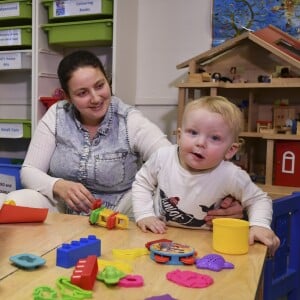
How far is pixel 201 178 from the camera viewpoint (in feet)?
3.42

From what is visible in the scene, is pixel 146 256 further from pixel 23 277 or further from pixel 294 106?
pixel 294 106

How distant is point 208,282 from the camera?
0.69 meters

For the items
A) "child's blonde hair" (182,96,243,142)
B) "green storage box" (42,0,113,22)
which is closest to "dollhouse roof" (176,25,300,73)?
"green storage box" (42,0,113,22)

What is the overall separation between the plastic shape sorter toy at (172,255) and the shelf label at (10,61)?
1623mm

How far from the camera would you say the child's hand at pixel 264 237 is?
92cm

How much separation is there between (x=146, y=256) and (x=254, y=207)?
0.32 meters

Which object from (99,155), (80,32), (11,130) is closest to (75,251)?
(99,155)

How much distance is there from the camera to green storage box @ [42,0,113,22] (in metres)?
1.97

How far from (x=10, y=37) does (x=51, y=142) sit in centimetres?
95

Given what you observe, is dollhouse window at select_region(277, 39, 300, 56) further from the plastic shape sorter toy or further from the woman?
the plastic shape sorter toy

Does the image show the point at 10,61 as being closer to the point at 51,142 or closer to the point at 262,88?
the point at 51,142

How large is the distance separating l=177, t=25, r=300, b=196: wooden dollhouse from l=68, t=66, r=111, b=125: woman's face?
0.44 meters

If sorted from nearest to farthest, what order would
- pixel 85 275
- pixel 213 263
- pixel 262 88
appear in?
pixel 85 275 < pixel 213 263 < pixel 262 88

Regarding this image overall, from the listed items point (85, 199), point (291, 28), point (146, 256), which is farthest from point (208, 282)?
point (291, 28)
